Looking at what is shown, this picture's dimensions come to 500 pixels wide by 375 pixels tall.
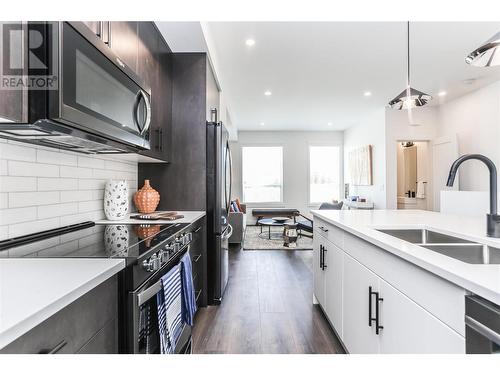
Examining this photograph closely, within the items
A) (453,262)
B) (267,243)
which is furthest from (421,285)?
(267,243)

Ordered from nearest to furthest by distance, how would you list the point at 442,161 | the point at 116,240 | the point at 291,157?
1. the point at 116,240
2. the point at 442,161
3. the point at 291,157

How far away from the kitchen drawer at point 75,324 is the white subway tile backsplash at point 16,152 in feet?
2.63

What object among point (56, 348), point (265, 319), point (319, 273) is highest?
point (56, 348)

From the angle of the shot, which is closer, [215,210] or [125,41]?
[125,41]

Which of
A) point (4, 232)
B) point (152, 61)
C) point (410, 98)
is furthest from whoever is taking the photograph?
point (410, 98)

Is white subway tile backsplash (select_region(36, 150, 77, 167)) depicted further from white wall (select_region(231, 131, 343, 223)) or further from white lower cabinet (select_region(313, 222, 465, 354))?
white wall (select_region(231, 131, 343, 223))

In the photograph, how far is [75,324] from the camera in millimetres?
691

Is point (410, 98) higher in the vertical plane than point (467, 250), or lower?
higher

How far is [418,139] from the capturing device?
5531 millimetres

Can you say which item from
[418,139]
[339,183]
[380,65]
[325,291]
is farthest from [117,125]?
[339,183]

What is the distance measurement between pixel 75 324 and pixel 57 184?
107cm

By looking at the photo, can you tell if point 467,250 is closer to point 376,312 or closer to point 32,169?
point 376,312

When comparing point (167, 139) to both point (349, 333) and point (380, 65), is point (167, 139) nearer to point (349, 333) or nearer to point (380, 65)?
point (349, 333)

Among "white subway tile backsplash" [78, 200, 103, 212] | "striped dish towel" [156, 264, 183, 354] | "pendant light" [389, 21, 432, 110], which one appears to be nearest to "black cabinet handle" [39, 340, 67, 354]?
"striped dish towel" [156, 264, 183, 354]
